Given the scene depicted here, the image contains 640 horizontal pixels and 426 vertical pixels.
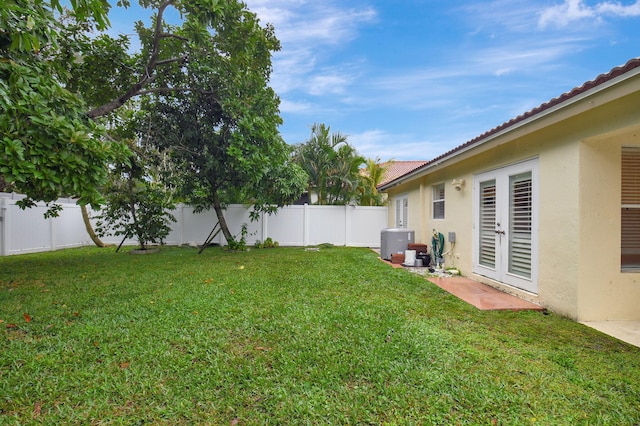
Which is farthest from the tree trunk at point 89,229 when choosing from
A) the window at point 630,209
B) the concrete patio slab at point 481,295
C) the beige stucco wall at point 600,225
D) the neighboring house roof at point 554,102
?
the window at point 630,209

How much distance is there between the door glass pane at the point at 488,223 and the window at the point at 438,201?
86.9 inches

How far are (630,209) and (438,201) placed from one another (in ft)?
14.8

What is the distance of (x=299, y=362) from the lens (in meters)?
2.88

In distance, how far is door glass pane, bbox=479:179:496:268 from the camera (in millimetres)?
6012

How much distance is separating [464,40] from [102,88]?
10421mm

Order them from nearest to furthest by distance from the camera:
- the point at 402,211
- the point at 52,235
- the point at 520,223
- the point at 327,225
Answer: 1. the point at 520,223
2. the point at 52,235
3. the point at 402,211
4. the point at 327,225

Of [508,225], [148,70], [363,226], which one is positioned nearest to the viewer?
[508,225]

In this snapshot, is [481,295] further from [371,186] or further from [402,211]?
[371,186]

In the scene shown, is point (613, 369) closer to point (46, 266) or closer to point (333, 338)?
point (333, 338)

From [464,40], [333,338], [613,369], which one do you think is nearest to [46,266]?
[333,338]

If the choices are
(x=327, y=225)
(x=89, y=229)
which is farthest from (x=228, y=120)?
(x=89, y=229)

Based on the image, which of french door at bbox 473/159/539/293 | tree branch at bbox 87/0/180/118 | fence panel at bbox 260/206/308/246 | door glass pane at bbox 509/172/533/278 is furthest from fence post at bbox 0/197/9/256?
door glass pane at bbox 509/172/533/278

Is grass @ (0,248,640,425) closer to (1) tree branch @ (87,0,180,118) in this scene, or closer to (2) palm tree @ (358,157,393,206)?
(1) tree branch @ (87,0,180,118)

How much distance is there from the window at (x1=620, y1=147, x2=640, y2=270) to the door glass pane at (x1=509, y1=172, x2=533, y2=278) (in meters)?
1.08
